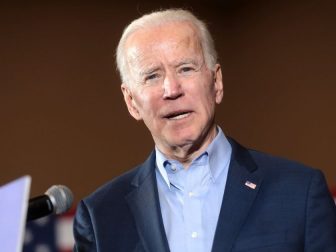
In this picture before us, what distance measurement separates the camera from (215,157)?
5.46ft

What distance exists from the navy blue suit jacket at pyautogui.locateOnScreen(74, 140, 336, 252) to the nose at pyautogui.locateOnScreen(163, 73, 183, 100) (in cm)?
24

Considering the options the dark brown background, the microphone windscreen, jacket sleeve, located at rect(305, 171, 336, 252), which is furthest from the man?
the dark brown background

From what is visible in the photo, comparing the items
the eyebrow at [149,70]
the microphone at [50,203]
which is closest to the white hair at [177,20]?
the eyebrow at [149,70]

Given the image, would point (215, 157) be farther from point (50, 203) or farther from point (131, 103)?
point (50, 203)

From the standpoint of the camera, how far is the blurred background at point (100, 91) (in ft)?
12.1

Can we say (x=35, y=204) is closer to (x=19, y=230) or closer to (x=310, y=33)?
(x=19, y=230)

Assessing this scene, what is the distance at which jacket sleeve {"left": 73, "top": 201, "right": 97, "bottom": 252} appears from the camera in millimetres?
1643

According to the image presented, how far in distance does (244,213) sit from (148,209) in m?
0.26

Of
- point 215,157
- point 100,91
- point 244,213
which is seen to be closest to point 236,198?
point 244,213

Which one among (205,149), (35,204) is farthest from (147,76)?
(35,204)

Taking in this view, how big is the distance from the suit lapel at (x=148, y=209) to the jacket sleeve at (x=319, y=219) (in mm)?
345

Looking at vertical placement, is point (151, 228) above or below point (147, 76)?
below

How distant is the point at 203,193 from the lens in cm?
160

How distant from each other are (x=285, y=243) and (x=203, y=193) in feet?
0.83
